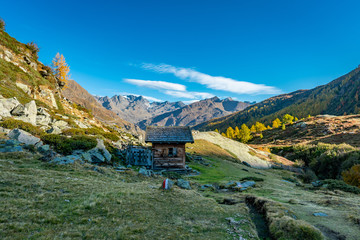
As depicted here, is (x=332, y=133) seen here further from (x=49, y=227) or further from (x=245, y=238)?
(x=49, y=227)

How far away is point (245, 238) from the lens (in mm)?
8742

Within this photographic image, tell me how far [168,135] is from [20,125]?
64.2 ft

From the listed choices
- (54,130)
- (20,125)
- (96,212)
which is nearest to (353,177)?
(96,212)

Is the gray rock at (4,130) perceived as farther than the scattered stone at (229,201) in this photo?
Yes

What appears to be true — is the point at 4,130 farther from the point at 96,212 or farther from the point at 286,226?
the point at 286,226

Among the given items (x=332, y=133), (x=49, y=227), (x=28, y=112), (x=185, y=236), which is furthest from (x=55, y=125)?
(x=332, y=133)

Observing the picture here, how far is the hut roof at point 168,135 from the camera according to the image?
2863 cm

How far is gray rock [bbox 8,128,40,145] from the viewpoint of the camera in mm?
20250

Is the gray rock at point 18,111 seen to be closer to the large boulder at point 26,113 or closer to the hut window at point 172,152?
the large boulder at point 26,113

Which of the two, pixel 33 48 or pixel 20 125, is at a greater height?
pixel 33 48

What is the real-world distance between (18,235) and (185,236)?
6.20m

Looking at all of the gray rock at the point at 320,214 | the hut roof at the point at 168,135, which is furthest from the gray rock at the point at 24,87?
the gray rock at the point at 320,214

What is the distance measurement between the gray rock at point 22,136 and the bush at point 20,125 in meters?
1.77

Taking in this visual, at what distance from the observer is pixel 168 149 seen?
29.2 m
